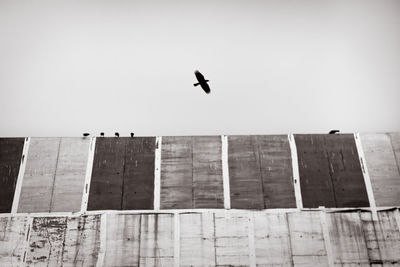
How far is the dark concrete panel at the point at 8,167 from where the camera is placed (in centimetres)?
805

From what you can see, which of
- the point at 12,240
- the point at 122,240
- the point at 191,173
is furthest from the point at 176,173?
the point at 12,240

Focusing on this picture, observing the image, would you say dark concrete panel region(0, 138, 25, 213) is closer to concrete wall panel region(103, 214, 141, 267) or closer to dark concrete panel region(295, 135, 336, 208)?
concrete wall panel region(103, 214, 141, 267)

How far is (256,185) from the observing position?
836cm

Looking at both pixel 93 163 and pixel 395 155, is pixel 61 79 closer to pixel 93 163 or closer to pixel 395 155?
pixel 93 163

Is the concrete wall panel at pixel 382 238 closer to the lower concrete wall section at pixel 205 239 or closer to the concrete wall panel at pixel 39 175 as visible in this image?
the lower concrete wall section at pixel 205 239

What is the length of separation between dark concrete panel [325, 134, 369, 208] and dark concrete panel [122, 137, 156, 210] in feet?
17.0

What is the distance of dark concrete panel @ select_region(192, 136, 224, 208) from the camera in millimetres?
8195

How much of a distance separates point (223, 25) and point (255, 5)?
1599mm

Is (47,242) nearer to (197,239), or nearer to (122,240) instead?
(122,240)

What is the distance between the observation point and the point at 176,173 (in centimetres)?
848

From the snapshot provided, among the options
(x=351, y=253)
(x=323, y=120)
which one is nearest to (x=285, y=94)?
(x=323, y=120)

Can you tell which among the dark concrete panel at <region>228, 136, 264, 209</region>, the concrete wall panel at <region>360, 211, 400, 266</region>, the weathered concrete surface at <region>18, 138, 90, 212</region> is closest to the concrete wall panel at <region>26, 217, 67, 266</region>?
the weathered concrete surface at <region>18, 138, 90, 212</region>

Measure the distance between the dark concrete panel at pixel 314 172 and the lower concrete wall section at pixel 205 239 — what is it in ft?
1.32

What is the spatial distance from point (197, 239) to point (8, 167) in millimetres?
5691
